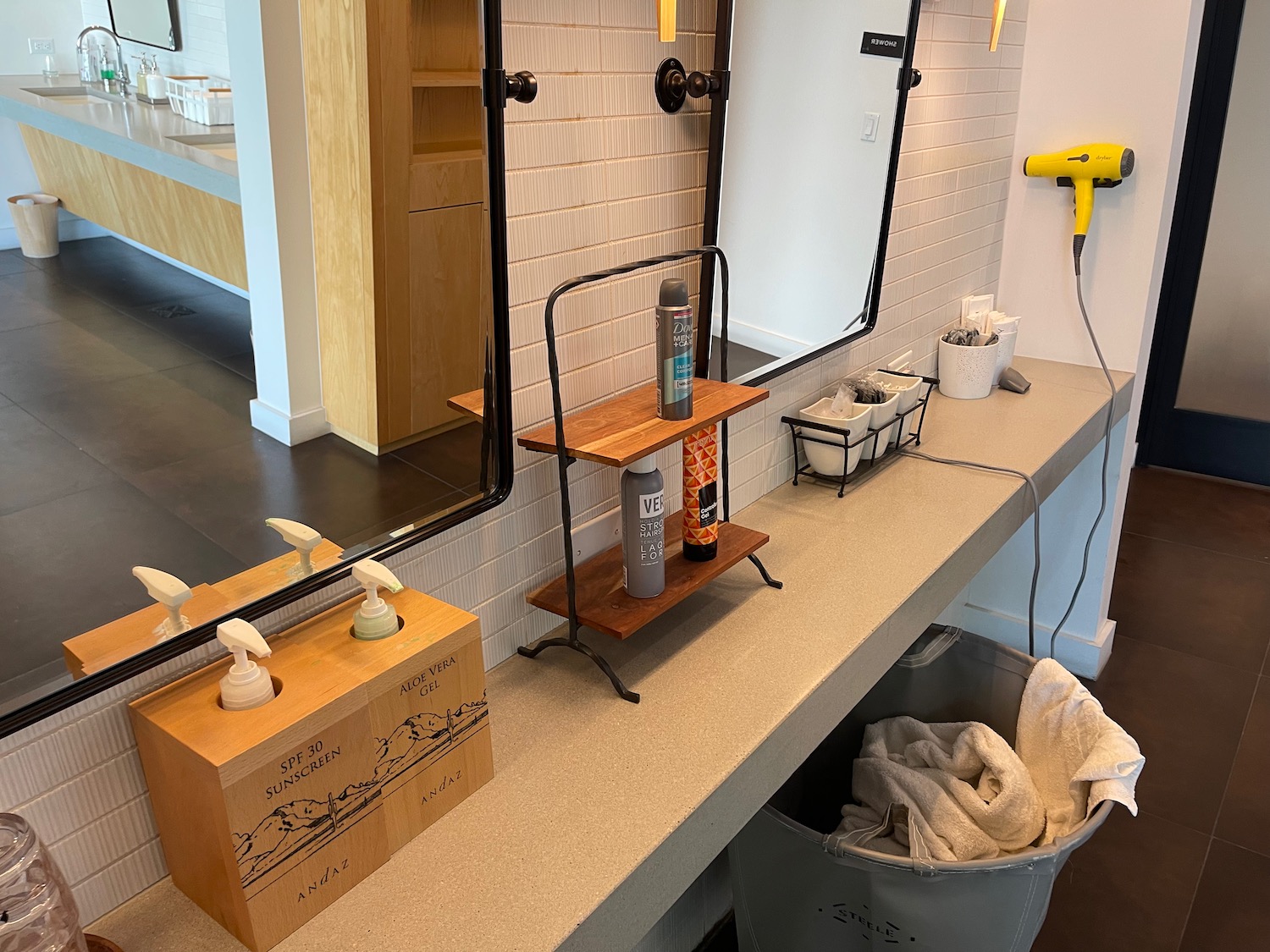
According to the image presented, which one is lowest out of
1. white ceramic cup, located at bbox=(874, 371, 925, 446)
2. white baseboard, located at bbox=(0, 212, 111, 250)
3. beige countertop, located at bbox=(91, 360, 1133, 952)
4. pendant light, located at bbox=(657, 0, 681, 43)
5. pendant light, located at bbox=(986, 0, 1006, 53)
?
beige countertop, located at bbox=(91, 360, 1133, 952)

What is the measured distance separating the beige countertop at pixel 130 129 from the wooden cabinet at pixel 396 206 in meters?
0.09

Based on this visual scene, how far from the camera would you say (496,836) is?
1.10 meters

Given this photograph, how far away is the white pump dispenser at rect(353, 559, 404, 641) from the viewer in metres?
1.05

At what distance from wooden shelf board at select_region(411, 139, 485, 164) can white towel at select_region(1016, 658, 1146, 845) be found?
1.25 m

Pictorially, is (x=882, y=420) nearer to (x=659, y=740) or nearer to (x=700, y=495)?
(x=700, y=495)

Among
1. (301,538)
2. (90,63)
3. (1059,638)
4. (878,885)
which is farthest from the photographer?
(1059,638)

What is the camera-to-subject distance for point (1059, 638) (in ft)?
9.53

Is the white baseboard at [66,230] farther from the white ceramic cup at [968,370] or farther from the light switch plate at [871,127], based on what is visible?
the white ceramic cup at [968,370]

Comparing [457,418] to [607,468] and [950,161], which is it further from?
[950,161]

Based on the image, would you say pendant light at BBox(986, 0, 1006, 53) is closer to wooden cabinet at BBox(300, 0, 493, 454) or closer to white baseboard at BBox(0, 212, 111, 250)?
wooden cabinet at BBox(300, 0, 493, 454)

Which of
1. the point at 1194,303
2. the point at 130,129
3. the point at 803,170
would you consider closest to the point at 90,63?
the point at 130,129

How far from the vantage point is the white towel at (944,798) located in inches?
67.7

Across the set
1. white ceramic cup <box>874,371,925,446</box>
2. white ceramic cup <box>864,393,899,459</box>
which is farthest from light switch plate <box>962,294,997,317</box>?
white ceramic cup <box>864,393,899,459</box>

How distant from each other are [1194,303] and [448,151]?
3.61 metres
